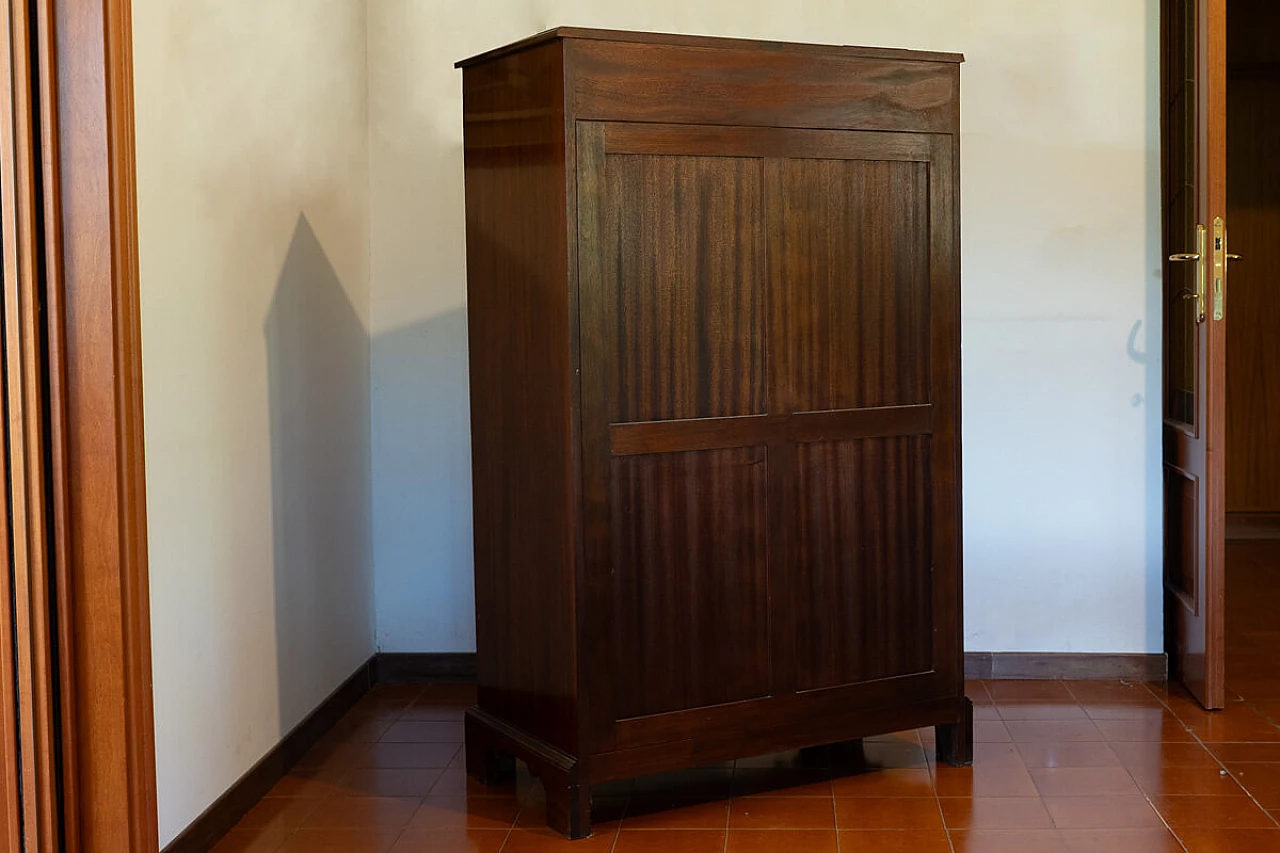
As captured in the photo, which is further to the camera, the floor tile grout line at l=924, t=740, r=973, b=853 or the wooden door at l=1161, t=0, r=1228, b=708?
the wooden door at l=1161, t=0, r=1228, b=708

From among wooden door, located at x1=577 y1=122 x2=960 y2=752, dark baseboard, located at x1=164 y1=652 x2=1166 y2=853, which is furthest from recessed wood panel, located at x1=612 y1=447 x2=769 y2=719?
dark baseboard, located at x1=164 y1=652 x2=1166 y2=853

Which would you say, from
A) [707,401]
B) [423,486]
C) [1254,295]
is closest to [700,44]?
[707,401]

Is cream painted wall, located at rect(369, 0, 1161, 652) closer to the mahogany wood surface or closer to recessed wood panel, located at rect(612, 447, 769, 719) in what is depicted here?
recessed wood panel, located at rect(612, 447, 769, 719)

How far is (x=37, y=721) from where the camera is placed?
2543 mm

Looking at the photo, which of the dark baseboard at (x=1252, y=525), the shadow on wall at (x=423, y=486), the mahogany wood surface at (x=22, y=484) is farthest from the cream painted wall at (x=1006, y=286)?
the dark baseboard at (x=1252, y=525)

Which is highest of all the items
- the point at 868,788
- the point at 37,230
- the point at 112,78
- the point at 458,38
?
the point at 458,38

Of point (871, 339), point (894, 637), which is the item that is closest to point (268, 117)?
→ point (871, 339)

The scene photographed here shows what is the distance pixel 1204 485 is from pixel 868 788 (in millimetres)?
1433

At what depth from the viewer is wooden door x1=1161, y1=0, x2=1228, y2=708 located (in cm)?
391

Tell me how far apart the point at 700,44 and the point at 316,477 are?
66.2 inches

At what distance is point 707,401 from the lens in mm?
3283

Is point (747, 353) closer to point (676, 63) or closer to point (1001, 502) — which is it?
point (676, 63)

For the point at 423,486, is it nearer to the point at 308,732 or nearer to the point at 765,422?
the point at 308,732

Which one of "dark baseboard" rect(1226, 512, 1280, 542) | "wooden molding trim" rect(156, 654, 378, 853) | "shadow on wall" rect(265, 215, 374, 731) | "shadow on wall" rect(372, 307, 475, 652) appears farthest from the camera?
"dark baseboard" rect(1226, 512, 1280, 542)
